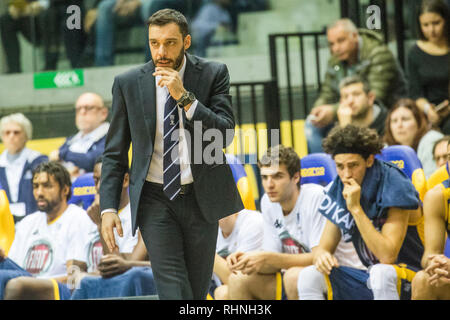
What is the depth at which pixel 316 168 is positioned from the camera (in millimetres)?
4941

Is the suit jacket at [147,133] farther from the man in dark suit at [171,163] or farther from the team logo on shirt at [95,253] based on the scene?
the team logo on shirt at [95,253]

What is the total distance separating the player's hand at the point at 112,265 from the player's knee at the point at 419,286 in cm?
169

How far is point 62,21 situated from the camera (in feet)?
18.5

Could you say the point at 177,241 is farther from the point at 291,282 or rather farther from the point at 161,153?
the point at 291,282

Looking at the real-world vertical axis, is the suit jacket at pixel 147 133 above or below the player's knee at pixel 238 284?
above

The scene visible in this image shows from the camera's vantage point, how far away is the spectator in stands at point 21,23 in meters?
5.66

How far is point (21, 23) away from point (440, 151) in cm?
298

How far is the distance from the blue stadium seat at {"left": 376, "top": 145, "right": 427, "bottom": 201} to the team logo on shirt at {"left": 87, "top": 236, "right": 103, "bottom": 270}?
180 cm

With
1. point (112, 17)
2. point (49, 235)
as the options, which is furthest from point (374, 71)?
point (49, 235)

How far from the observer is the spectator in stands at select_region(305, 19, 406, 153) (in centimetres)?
523

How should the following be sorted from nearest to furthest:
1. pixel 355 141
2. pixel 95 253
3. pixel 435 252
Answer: pixel 435 252 → pixel 355 141 → pixel 95 253

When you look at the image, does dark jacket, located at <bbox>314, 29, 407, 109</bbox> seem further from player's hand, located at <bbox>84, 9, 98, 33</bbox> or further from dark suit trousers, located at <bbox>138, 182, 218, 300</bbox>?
dark suit trousers, located at <bbox>138, 182, 218, 300</bbox>

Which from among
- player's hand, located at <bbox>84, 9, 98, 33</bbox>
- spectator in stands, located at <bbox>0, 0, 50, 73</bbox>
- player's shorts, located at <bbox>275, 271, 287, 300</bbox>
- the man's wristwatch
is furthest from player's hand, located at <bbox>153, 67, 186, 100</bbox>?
spectator in stands, located at <bbox>0, 0, 50, 73</bbox>

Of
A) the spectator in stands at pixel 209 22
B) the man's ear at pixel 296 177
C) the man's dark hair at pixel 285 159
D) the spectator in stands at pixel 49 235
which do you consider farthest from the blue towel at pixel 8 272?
the spectator in stands at pixel 209 22
